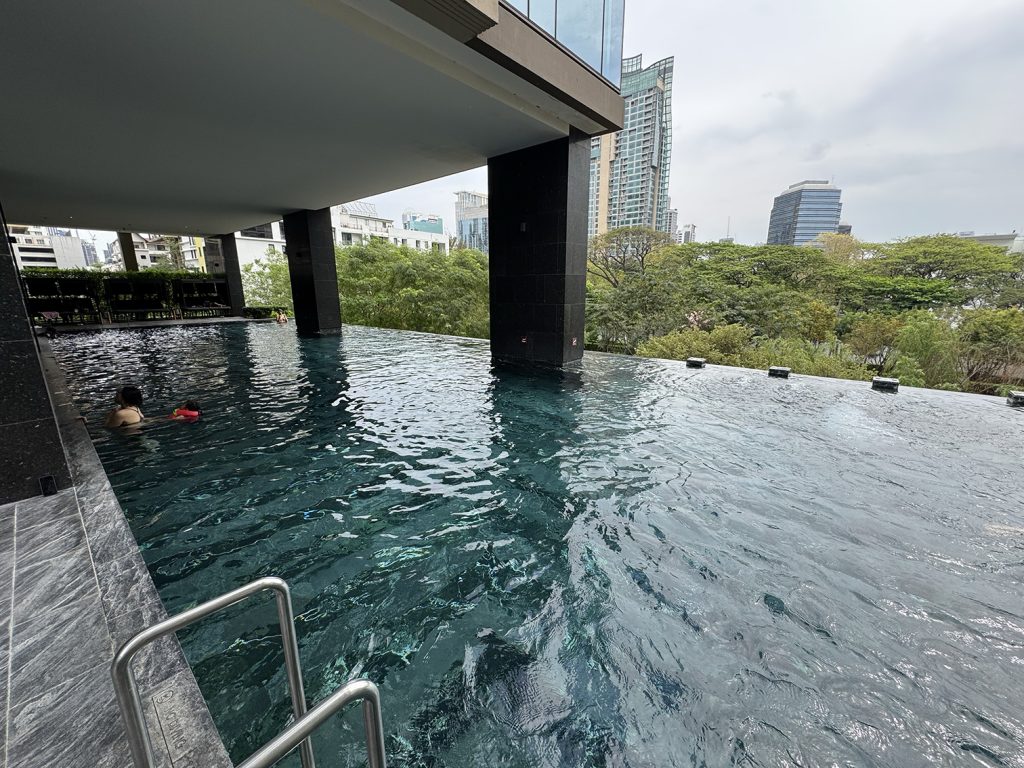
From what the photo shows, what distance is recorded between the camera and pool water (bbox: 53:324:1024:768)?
1.78 metres

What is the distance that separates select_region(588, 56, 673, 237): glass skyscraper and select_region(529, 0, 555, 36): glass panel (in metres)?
27.9

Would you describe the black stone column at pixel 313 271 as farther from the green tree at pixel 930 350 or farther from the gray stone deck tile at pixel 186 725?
the green tree at pixel 930 350

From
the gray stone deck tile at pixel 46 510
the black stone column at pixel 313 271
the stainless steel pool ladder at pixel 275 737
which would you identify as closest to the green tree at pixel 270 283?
the black stone column at pixel 313 271

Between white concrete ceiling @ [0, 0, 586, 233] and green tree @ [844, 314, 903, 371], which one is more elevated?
white concrete ceiling @ [0, 0, 586, 233]

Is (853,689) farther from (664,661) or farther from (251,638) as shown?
(251,638)

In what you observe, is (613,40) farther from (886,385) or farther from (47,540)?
(47,540)

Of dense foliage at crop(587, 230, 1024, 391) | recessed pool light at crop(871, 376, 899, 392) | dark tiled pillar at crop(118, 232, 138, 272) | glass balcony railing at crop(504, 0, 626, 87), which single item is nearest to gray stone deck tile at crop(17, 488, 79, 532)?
glass balcony railing at crop(504, 0, 626, 87)

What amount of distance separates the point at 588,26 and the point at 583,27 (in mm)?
222

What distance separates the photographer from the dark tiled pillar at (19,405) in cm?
301

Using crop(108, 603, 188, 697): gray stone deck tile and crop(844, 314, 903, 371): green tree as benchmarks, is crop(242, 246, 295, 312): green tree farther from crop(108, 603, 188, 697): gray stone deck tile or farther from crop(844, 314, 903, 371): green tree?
crop(844, 314, 903, 371): green tree

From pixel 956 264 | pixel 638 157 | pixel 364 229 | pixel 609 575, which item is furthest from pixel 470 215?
pixel 609 575

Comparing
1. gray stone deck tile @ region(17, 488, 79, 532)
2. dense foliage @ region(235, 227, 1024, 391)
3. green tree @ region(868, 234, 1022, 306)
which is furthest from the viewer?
green tree @ region(868, 234, 1022, 306)

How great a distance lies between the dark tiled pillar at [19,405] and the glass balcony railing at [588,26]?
6264 mm

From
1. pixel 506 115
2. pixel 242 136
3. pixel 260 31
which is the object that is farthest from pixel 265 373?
pixel 506 115
